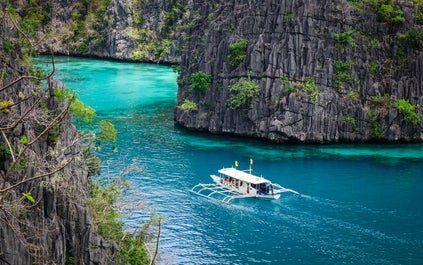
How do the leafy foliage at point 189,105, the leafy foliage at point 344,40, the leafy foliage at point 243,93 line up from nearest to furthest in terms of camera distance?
the leafy foliage at point 243,93
the leafy foliage at point 344,40
the leafy foliage at point 189,105

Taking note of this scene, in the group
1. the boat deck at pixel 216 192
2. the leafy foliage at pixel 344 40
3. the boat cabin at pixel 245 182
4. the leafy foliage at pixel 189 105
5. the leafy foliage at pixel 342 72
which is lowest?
the boat deck at pixel 216 192

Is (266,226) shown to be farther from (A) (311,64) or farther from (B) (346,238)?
(A) (311,64)

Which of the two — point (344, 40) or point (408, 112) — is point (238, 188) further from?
point (408, 112)

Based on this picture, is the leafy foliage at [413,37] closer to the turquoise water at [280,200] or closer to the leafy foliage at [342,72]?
the leafy foliage at [342,72]

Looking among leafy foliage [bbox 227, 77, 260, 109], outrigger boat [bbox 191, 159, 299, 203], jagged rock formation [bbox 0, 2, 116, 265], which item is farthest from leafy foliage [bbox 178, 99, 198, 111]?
jagged rock formation [bbox 0, 2, 116, 265]

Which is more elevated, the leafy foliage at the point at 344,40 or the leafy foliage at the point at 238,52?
the leafy foliage at the point at 344,40

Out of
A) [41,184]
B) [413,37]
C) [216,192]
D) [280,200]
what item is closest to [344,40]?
[413,37]

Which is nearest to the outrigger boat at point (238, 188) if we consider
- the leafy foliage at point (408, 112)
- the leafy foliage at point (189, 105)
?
the leafy foliage at point (189, 105)
